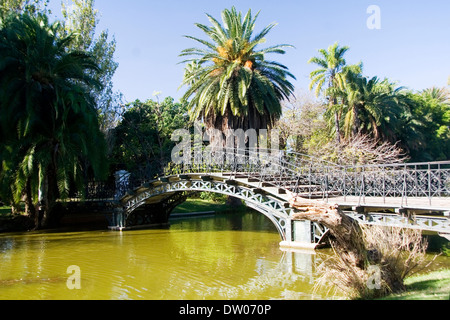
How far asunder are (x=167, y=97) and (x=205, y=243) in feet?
77.1

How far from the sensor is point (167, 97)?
129ft

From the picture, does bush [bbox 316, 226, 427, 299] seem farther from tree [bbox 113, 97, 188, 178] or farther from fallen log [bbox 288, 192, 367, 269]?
tree [bbox 113, 97, 188, 178]

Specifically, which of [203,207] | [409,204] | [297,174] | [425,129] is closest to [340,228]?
[409,204]

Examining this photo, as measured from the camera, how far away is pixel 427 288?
7645 millimetres

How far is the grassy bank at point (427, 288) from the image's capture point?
660 centimetres

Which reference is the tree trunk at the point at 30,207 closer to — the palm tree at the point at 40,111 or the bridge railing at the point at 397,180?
Answer: the palm tree at the point at 40,111

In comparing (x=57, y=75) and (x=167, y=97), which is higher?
(x=167, y=97)

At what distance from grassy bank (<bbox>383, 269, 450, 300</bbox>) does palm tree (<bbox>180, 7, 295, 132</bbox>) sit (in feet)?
50.3

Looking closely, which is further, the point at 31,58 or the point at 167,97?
the point at 167,97

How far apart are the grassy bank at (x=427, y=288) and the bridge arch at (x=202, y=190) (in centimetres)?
729

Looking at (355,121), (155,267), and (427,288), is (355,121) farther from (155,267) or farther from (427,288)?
(427,288)
